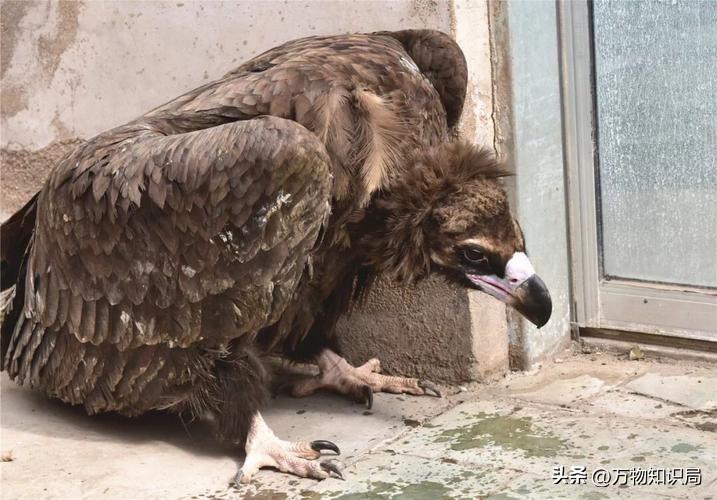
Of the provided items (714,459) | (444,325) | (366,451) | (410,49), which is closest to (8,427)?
(366,451)

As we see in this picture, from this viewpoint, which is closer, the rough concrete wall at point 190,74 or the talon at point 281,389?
the rough concrete wall at point 190,74

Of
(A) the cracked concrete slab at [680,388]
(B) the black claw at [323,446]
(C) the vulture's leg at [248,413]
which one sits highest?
(C) the vulture's leg at [248,413]

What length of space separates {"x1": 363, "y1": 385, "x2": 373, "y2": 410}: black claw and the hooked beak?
2.85 ft

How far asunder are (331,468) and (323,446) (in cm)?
16

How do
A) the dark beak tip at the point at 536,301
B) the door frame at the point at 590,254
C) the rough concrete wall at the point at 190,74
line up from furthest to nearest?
the door frame at the point at 590,254 < the rough concrete wall at the point at 190,74 < the dark beak tip at the point at 536,301

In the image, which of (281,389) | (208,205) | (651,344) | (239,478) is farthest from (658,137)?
(239,478)

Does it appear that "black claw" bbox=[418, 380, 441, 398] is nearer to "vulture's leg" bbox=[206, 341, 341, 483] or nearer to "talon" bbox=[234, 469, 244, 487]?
"vulture's leg" bbox=[206, 341, 341, 483]

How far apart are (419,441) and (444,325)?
68 cm

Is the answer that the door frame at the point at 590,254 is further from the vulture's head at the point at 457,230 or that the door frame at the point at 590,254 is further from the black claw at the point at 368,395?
the black claw at the point at 368,395

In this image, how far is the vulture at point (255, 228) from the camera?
3.90 metres

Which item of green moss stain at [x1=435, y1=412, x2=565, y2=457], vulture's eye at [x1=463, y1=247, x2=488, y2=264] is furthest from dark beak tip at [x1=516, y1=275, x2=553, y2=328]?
green moss stain at [x1=435, y1=412, x2=565, y2=457]

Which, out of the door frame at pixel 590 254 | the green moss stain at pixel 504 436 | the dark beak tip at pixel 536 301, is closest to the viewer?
the dark beak tip at pixel 536 301

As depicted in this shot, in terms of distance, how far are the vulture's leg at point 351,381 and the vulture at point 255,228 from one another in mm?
347

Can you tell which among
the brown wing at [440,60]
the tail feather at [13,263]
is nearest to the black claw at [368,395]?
the brown wing at [440,60]
